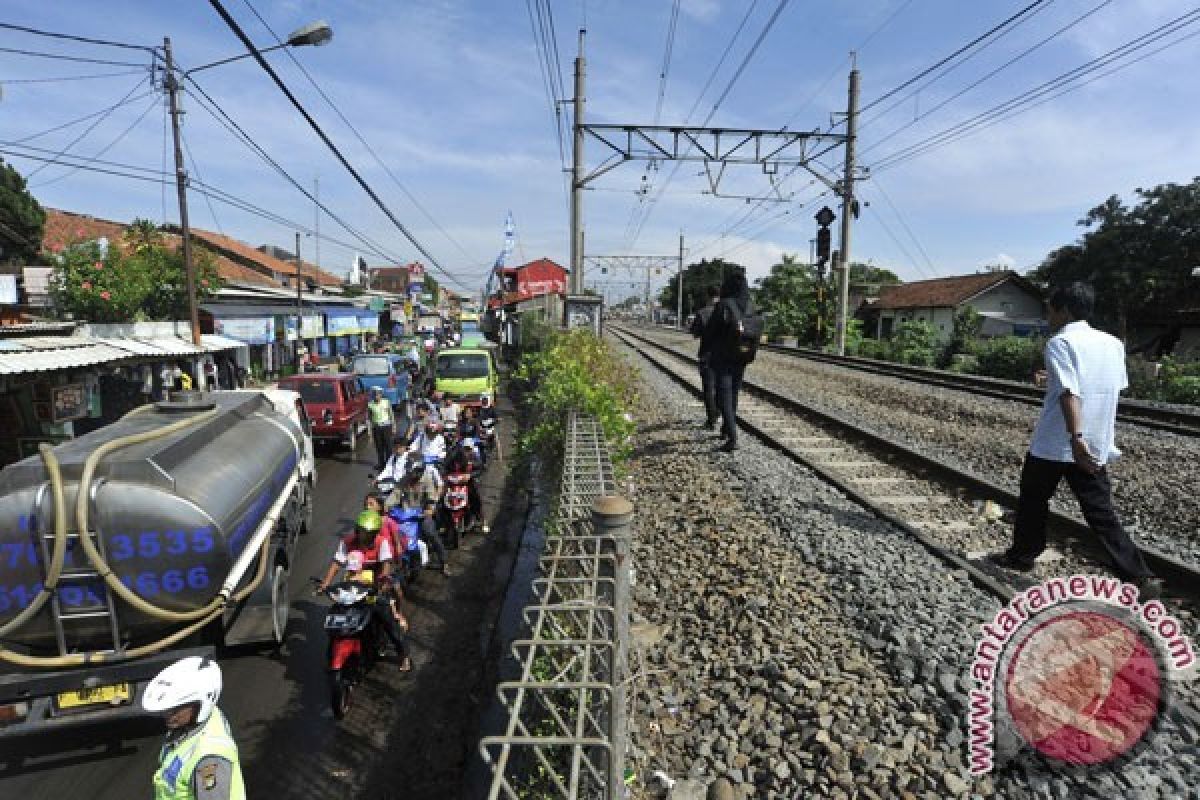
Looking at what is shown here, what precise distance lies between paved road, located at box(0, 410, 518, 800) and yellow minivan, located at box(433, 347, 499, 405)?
9.61 metres

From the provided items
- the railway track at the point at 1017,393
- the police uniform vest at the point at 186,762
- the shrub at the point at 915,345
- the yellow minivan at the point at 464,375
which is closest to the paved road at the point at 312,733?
the police uniform vest at the point at 186,762

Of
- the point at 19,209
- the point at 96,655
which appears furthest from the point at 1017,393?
the point at 19,209

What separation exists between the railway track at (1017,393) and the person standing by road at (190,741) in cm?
653

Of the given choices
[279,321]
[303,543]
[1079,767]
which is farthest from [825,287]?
[1079,767]

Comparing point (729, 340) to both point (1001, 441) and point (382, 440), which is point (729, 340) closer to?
point (1001, 441)

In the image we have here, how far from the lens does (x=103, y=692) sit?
162 inches

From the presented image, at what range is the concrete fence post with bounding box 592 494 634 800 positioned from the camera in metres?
1.95

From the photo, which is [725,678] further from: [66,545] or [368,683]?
[66,545]

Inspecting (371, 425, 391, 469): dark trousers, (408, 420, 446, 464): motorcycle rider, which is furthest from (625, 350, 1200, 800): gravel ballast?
(371, 425, 391, 469): dark trousers

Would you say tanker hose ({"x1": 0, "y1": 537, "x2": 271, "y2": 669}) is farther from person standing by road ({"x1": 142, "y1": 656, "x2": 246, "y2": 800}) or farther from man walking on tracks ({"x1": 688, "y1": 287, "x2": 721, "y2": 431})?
man walking on tracks ({"x1": 688, "y1": 287, "x2": 721, "y2": 431})

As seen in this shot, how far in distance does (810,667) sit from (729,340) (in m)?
4.97

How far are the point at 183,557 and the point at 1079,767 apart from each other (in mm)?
5046

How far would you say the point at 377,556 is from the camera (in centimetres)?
556

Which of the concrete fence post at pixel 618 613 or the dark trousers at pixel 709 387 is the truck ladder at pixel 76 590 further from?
the dark trousers at pixel 709 387
